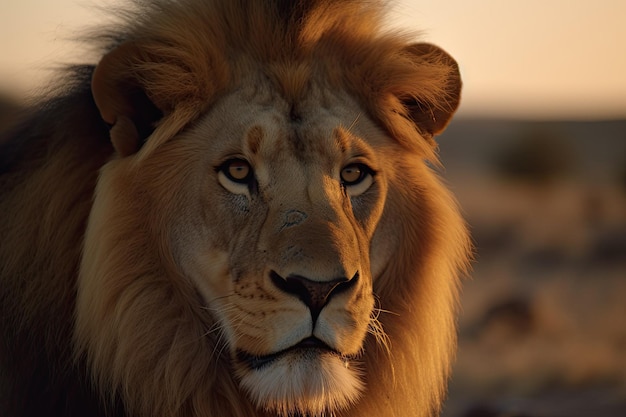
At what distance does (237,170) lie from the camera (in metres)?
3.39

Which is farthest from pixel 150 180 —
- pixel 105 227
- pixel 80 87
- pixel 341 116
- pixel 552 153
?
pixel 552 153

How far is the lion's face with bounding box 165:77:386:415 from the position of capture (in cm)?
309

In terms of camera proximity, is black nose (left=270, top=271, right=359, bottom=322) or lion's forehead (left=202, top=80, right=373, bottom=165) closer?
black nose (left=270, top=271, right=359, bottom=322)

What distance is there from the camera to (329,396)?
320 cm

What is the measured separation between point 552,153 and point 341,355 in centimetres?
2547

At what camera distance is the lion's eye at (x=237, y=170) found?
3383 mm

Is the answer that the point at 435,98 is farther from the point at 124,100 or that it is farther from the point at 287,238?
the point at 124,100

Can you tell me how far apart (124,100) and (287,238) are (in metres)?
0.79

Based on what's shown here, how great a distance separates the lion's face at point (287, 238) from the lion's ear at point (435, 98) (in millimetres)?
348

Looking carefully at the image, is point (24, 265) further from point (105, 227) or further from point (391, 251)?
point (391, 251)

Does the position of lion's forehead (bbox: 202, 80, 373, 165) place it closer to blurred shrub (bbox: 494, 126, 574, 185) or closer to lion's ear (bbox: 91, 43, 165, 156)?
lion's ear (bbox: 91, 43, 165, 156)

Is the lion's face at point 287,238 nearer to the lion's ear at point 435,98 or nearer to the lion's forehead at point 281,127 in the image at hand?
the lion's forehead at point 281,127

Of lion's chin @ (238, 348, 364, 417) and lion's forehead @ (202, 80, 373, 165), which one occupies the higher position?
lion's forehead @ (202, 80, 373, 165)

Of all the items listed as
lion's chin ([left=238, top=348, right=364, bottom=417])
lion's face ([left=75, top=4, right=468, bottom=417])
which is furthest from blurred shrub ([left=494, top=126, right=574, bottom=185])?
lion's chin ([left=238, top=348, right=364, bottom=417])
